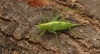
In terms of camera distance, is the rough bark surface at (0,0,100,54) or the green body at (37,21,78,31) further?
the green body at (37,21,78,31)

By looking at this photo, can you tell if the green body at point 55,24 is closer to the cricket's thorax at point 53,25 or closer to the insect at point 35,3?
the cricket's thorax at point 53,25

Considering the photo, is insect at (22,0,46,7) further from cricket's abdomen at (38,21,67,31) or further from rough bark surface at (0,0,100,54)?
cricket's abdomen at (38,21,67,31)

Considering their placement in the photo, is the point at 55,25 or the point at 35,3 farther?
the point at 35,3

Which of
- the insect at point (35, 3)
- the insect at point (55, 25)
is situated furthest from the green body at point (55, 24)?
the insect at point (35, 3)

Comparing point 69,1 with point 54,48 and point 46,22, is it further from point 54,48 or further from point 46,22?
point 54,48

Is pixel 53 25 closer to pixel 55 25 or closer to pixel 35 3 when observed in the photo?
pixel 55 25

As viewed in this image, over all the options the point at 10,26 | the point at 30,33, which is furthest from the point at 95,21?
the point at 10,26

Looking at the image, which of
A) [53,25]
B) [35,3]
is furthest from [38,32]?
[35,3]

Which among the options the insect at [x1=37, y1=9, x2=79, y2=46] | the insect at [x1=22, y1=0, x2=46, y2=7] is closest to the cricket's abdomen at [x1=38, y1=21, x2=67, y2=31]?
the insect at [x1=37, y1=9, x2=79, y2=46]

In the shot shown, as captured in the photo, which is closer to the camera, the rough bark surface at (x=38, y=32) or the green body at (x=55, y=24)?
the rough bark surface at (x=38, y=32)
